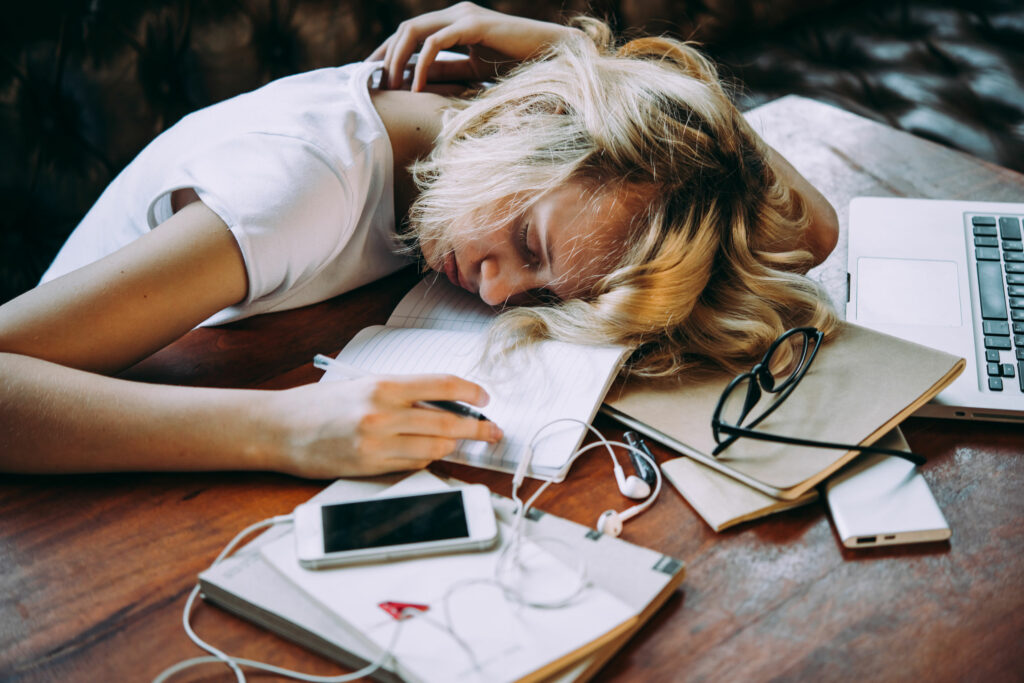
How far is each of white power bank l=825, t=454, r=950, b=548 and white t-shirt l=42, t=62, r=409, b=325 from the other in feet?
1.77

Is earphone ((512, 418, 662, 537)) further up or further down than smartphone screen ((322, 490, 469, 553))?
further down

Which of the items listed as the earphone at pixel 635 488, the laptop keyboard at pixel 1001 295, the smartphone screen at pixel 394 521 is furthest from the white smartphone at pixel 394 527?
the laptop keyboard at pixel 1001 295

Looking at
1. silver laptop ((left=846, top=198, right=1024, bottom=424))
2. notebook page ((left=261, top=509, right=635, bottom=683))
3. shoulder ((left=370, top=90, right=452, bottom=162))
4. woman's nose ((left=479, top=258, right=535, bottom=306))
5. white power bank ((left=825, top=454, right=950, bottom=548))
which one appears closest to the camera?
notebook page ((left=261, top=509, right=635, bottom=683))

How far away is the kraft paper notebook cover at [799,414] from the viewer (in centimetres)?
61

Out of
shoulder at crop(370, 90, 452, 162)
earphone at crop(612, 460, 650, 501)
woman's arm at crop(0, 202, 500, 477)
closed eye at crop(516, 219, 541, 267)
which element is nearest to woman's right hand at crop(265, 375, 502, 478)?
woman's arm at crop(0, 202, 500, 477)

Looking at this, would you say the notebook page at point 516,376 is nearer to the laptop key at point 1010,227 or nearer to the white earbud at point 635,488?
the white earbud at point 635,488

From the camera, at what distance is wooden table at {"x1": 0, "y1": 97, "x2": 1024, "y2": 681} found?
493mm

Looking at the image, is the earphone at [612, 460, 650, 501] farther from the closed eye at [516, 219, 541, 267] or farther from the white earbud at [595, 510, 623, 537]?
the closed eye at [516, 219, 541, 267]

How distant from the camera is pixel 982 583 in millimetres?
544

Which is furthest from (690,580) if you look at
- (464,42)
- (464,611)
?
(464,42)

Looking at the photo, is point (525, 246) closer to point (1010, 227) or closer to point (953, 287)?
point (953, 287)

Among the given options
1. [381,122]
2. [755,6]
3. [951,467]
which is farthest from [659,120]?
[755,6]

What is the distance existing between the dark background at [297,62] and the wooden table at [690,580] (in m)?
0.64

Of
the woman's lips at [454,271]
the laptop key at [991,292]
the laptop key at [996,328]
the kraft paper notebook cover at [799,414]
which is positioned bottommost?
the laptop key at [996,328]
